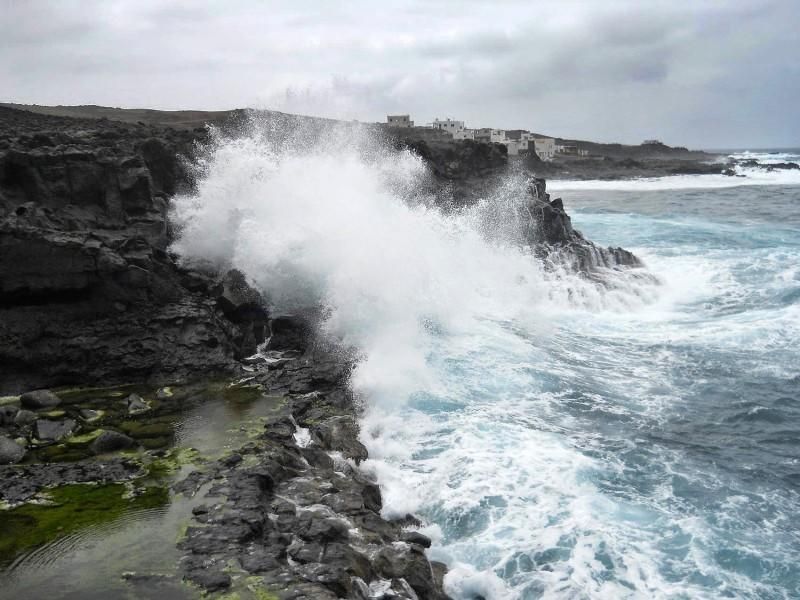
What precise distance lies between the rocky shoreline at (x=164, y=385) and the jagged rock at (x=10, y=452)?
0.03 m

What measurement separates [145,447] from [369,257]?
767 cm

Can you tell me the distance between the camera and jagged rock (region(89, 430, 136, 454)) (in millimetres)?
9664

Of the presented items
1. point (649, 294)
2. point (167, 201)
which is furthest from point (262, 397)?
point (649, 294)

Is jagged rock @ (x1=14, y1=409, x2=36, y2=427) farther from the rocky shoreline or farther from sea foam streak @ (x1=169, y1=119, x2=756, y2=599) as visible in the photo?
sea foam streak @ (x1=169, y1=119, x2=756, y2=599)

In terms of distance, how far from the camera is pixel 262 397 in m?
11.9

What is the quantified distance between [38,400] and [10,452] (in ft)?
6.71

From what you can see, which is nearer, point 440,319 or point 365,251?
point 365,251

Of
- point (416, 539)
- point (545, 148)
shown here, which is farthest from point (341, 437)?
point (545, 148)

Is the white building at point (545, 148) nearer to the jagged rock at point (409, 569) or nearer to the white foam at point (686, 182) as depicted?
the white foam at point (686, 182)

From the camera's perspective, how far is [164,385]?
12.4 meters

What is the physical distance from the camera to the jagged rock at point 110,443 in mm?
9664

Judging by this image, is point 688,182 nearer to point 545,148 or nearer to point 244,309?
point 545,148

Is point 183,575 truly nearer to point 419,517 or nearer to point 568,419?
point 419,517

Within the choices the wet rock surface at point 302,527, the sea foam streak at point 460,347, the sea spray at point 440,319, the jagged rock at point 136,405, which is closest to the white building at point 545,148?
the sea spray at point 440,319
